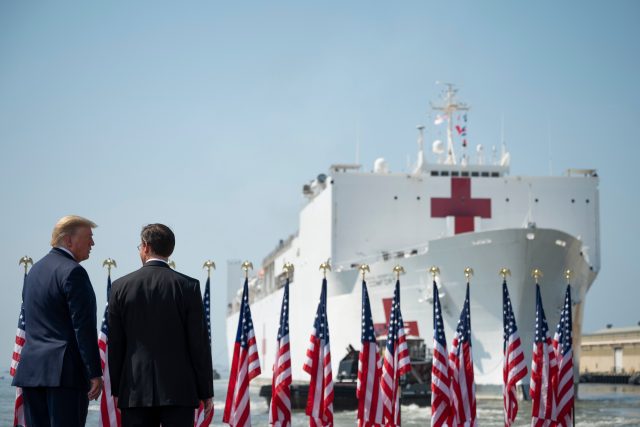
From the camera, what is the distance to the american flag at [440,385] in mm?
10852

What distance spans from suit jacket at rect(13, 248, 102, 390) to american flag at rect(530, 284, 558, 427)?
7.84 meters

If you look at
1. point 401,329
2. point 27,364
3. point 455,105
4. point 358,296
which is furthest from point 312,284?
point 27,364

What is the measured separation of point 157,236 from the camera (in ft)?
13.4

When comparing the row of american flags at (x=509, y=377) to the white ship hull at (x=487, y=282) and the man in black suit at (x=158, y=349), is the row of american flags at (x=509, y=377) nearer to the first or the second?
the man in black suit at (x=158, y=349)

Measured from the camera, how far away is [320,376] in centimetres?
1102

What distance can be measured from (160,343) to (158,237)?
0.43 meters

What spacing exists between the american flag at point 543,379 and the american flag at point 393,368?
4.80ft

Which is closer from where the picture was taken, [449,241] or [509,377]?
[509,377]

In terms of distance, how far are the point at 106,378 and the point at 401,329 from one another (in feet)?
11.5

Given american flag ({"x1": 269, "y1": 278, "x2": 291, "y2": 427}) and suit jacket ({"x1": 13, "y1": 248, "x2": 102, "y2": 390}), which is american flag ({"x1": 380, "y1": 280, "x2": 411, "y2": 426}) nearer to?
american flag ({"x1": 269, "y1": 278, "x2": 291, "y2": 427})

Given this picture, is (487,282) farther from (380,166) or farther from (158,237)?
(158,237)

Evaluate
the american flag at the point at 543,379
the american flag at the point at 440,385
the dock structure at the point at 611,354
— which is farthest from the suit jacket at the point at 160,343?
the dock structure at the point at 611,354

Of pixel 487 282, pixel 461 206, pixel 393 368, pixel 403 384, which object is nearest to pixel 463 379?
pixel 393 368

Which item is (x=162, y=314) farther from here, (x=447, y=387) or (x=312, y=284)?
(x=312, y=284)
